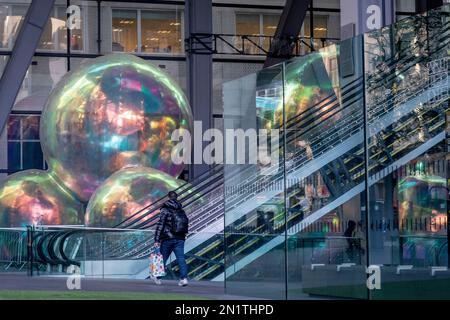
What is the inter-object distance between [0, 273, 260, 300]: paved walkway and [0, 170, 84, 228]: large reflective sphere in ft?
19.5

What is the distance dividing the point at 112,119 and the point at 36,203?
3655mm

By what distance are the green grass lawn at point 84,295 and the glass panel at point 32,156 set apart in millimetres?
30250

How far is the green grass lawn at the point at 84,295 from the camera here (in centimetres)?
1850

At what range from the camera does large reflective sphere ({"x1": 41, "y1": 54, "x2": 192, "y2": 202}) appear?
30.6 meters

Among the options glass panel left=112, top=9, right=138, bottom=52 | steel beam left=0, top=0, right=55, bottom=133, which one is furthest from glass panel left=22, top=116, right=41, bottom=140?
steel beam left=0, top=0, right=55, bottom=133

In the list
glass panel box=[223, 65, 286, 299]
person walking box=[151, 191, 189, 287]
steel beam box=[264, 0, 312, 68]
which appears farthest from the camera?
steel beam box=[264, 0, 312, 68]

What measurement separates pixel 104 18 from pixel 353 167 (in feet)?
116

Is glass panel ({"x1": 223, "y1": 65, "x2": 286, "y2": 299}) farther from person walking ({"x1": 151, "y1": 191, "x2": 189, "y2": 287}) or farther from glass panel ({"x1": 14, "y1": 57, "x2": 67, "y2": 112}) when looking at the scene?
glass panel ({"x1": 14, "y1": 57, "x2": 67, "y2": 112})

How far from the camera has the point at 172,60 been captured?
51969mm

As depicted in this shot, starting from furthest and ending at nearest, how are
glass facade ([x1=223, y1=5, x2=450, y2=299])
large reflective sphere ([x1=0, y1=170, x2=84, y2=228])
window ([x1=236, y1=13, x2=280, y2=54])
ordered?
window ([x1=236, y1=13, x2=280, y2=54]), large reflective sphere ([x1=0, y1=170, x2=84, y2=228]), glass facade ([x1=223, y1=5, x2=450, y2=299])

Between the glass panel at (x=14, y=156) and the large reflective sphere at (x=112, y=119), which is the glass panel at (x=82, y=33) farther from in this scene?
the large reflective sphere at (x=112, y=119)

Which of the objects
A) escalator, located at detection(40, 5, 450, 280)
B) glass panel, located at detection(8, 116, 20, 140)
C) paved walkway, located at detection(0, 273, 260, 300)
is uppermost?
glass panel, located at detection(8, 116, 20, 140)

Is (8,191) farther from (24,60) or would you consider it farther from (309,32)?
(309,32)

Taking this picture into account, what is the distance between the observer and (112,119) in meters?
30.5
